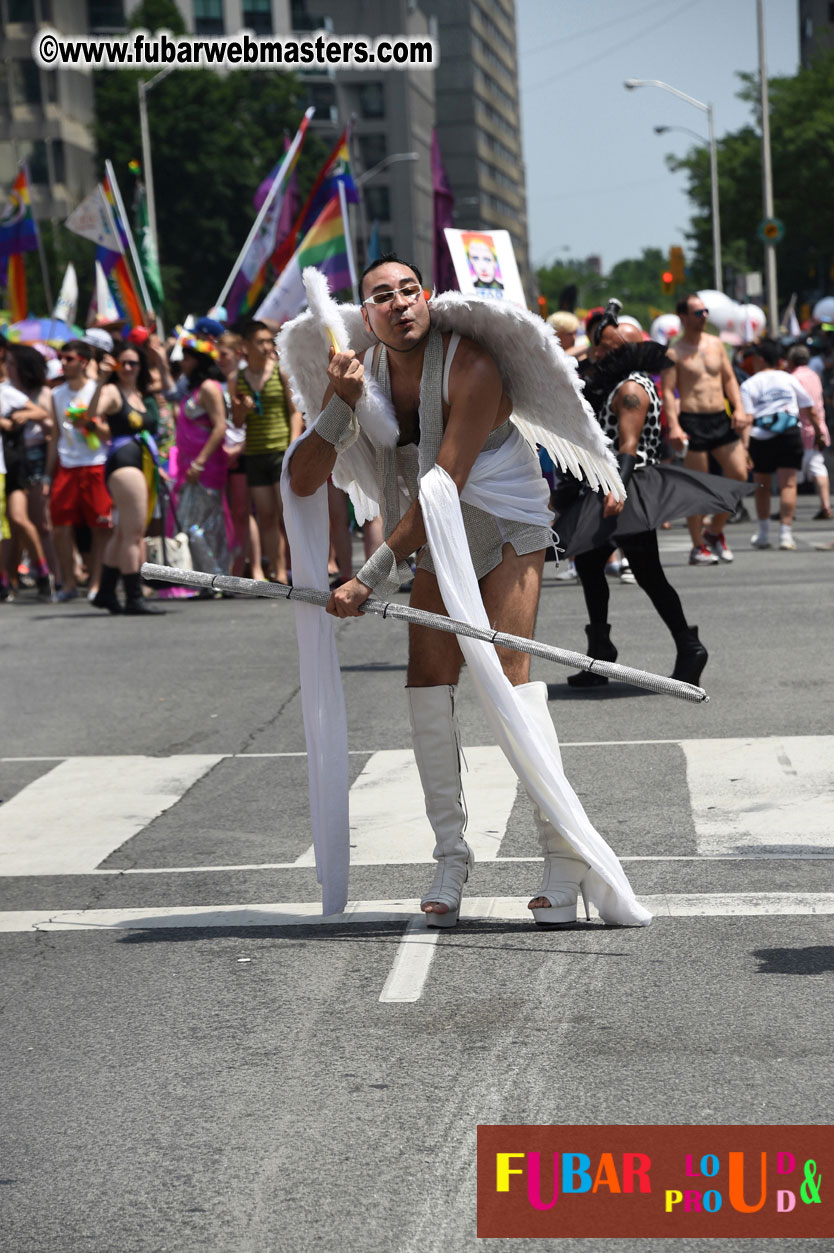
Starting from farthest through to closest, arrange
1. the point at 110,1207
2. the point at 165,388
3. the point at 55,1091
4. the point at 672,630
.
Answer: the point at 165,388
the point at 672,630
the point at 55,1091
the point at 110,1207

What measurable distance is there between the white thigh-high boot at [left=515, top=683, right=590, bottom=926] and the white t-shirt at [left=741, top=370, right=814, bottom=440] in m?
12.3

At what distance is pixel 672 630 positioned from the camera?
8867 millimetres

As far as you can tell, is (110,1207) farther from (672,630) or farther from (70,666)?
(70,666)

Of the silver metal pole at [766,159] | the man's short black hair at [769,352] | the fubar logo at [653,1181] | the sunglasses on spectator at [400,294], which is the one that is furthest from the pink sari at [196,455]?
the silver metal pole at [766,159]

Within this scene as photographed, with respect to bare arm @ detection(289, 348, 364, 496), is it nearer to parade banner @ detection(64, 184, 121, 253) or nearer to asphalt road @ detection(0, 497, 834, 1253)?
asphalt road @ detection(0, 497, 834, 1253)

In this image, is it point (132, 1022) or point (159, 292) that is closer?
point (132, 1022)

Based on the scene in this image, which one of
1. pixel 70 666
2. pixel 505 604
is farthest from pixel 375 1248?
pixel 70 666

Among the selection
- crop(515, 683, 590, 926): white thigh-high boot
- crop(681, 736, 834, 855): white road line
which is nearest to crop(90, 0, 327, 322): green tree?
crop(681, 736, 834, 855): white road line

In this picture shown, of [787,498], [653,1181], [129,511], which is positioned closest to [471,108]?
[787,498]

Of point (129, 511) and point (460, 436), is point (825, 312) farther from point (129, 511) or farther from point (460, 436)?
point (460, 436)

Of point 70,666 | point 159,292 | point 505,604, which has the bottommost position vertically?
point 70,666

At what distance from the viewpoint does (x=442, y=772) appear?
5.16m

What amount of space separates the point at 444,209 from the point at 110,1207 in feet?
49.5

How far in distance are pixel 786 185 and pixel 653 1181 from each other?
203 ft
